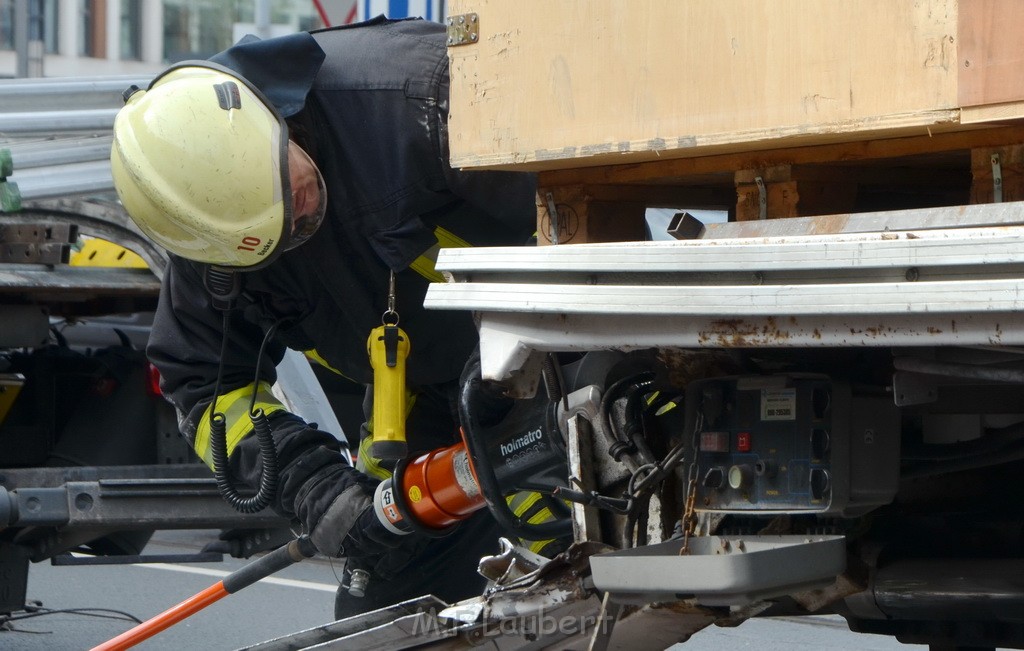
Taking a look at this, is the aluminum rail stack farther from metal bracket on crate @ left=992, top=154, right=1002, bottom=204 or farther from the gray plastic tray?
metal bracket on crate @ left=992, top=154, right=1002, bottom=204

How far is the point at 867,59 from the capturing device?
1.83m

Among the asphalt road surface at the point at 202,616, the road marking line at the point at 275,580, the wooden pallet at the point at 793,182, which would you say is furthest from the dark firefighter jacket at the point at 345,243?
the road marking line at the point at 275,580

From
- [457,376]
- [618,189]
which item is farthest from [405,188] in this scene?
[618,189]

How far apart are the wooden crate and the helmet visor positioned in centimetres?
69

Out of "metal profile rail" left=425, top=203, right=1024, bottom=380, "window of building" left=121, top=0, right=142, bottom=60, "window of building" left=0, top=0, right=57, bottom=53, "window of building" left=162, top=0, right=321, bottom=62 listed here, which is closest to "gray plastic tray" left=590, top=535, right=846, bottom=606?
"metal profile rail" left=425, top=203, right=1024, bottom=380

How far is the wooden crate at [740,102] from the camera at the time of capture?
5.82 feet

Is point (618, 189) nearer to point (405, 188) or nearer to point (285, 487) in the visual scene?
point (405, 188)

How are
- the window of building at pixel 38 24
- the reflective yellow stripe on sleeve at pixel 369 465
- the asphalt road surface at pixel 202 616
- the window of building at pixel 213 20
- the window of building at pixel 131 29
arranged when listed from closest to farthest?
the reflective yellow stripe on sleeve at pixel 369 465, the asphalt road surface at pixel 202 616, the window of building at pixel 38 24, the window of building at pixel 213 20, the window of building at pixel 131 29

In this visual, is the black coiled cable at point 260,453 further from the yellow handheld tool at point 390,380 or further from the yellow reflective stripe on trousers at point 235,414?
the yellow handheld tool at point 390,380

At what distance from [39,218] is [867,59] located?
319 cm

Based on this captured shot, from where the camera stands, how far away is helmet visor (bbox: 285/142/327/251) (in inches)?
117

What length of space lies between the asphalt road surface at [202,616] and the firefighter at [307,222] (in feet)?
7.09

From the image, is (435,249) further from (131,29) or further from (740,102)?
(131,29)

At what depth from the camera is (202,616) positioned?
6.03 m
